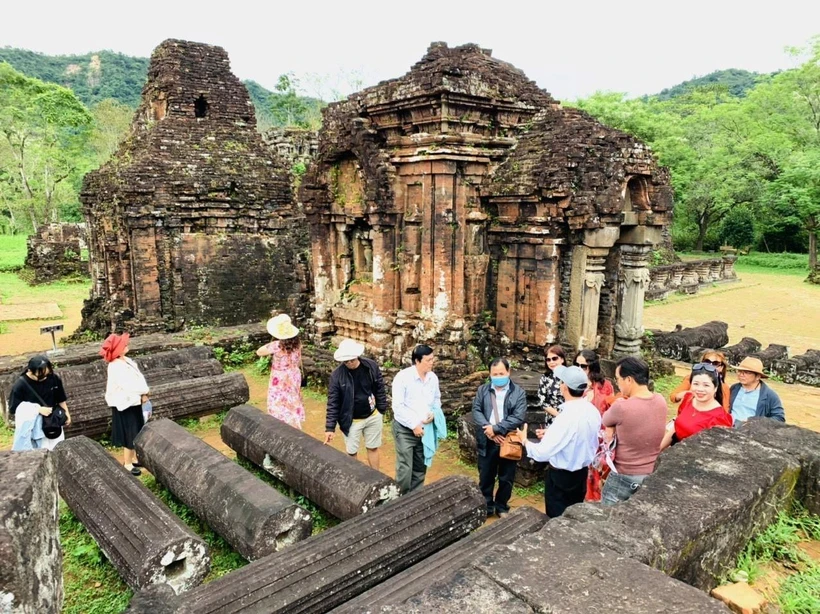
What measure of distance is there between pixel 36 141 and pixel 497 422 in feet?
151

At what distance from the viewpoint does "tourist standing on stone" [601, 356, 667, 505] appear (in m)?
4.25

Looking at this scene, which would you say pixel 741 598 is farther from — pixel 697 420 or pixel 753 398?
pixel 753 398

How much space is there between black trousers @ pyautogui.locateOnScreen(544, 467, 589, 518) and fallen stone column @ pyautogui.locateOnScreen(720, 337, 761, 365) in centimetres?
892

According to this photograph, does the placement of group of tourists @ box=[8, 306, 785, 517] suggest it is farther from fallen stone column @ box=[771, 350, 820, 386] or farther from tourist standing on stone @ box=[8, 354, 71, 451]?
fallen stone column @ box=[771, 350, 820, 386]

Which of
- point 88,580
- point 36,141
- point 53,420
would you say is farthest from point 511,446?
point 36,141

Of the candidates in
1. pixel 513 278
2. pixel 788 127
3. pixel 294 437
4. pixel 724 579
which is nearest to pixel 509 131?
pixel 513 278

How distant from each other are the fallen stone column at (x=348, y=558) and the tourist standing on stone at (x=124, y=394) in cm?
328

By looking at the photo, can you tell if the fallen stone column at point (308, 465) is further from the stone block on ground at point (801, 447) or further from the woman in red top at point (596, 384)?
the stone block on ground at point (801, 447)

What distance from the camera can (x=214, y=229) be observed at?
1377 cm

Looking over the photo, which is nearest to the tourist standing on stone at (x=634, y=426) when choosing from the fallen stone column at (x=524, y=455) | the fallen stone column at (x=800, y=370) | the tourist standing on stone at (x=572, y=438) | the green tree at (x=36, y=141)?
the tourist standing on stone at (x=572, y=438)

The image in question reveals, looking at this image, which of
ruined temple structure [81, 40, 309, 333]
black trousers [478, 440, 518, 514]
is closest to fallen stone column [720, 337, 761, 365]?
black trousers [478, 440, 518, 514]

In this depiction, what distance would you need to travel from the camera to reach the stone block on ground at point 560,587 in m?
2.41

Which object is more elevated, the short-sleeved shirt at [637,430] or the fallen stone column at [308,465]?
the short-sleeved shirt at [637,430]

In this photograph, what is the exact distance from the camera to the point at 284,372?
6.91 m
